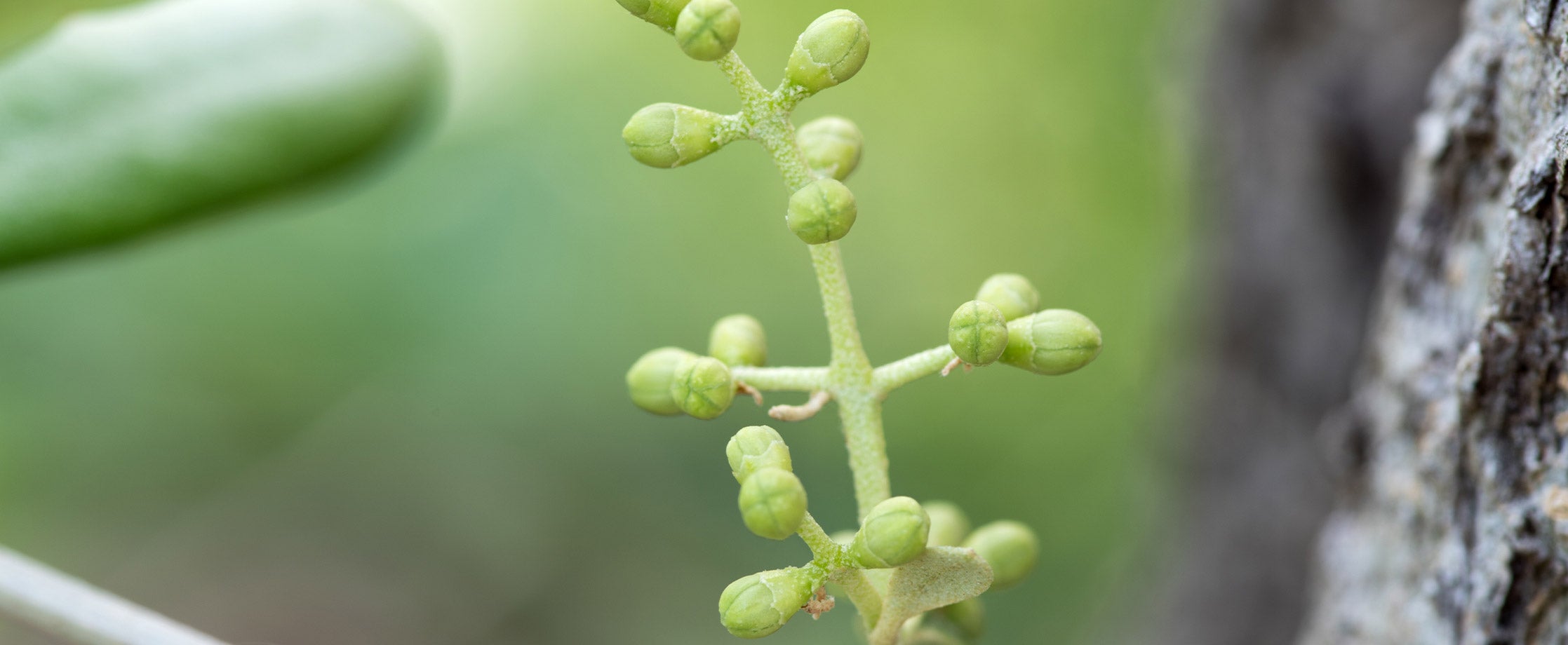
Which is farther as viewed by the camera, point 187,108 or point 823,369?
point 187,108

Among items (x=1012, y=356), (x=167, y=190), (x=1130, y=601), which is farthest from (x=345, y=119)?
(x=1130, y=601)

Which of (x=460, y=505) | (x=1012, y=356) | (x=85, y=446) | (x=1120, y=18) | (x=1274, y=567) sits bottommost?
(x=85, y=446)

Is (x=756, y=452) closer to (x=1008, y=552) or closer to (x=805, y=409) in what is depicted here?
(x=805, y=409)

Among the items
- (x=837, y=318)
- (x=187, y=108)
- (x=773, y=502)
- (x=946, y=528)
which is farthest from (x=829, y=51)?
(x=187, y=108)

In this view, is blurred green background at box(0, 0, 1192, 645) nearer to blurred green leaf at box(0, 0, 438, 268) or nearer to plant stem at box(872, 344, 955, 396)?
blurred green leaf at box(0, 0, 438, 268)

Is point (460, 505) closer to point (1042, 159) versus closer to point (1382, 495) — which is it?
point (1042, 159)

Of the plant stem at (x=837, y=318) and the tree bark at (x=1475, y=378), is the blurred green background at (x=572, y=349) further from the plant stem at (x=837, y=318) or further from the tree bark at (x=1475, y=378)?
the plant stem at (x=837, y=318)
